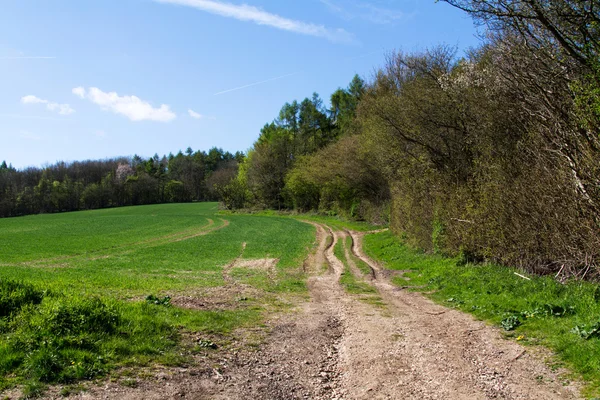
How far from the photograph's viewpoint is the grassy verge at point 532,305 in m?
6.71

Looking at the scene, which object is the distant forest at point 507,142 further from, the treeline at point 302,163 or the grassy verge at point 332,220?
the treeline at point 302,163

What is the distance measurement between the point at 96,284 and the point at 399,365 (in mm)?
10428

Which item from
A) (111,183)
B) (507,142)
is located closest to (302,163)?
(507,142)

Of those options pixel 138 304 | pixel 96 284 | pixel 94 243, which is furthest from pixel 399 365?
pixel 94 243

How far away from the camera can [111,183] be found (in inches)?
5089

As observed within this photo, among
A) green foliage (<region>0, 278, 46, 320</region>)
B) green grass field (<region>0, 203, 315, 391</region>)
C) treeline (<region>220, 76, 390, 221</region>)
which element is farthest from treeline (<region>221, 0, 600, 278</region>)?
treeline (<region>220, 76, 390, 221</region>)

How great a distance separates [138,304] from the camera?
30.6 ft

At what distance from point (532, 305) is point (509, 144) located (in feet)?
20.9

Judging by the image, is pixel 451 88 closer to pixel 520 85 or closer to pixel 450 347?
pixel 520 85

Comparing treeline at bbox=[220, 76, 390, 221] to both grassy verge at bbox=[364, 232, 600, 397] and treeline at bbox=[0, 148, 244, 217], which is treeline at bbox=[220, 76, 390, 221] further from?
grassy verge at bbox=[364, 232, 600, 397]

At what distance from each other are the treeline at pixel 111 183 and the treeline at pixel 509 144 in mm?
78618

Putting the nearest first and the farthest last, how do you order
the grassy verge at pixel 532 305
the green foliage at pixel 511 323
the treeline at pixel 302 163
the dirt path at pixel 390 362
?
the dirt path at pixel 390 362, the grassy verge at pixel 532 305, the green foliage at pixel 511 323, the treeline at pixel 302 163

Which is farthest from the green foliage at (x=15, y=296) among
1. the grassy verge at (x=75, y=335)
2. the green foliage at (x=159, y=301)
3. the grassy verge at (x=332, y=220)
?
the grassy verge at (x=332, y=220)

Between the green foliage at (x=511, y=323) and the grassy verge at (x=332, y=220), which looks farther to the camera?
the grassy verge at (x=332, y=220)
